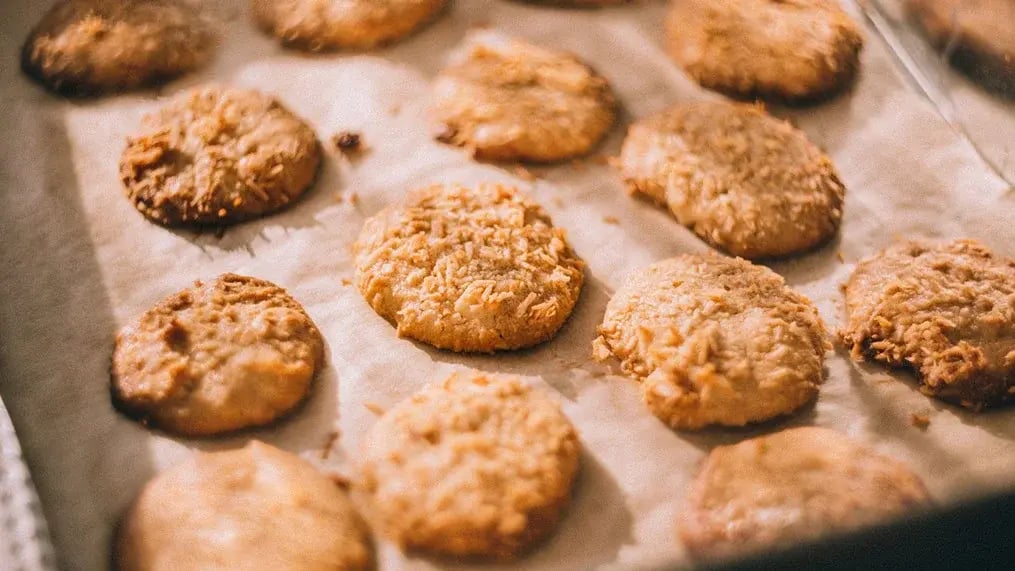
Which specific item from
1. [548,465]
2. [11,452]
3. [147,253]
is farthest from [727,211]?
[11,452]

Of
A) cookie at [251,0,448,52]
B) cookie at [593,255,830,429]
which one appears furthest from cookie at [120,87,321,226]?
cookie at [593,255,830,429]

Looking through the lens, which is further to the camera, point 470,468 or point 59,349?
point 59,349

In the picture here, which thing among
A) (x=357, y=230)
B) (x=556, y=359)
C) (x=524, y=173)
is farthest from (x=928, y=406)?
(x=357, y=230)

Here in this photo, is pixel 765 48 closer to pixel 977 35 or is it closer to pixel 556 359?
pixel 977 35

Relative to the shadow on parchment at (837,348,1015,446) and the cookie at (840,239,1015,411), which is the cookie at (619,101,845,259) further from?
Answer: the shadow on parchment at (837,348,1015,446)

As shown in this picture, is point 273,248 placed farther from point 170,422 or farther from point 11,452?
point 11,452

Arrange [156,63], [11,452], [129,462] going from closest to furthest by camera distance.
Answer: [11,452]
[129,462]
[156,63]

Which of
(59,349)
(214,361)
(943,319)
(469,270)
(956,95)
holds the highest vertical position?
(956,95)
